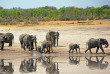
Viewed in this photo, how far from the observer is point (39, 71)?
18.0m

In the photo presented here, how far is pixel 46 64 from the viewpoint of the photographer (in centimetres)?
2034

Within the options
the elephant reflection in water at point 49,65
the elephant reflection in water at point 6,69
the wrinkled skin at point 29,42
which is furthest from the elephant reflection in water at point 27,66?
the wrinkled skin at point 29,42

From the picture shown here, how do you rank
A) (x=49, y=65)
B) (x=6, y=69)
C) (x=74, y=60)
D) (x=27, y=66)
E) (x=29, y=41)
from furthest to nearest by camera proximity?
(x=29, y=41)
(x=74, y=60)
(x=49, y=65)
(x=27, y=66)
(x=6, y=69)

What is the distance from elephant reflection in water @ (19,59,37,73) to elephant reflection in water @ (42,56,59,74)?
29.0 inches

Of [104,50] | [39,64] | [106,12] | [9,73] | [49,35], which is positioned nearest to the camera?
[9,73]

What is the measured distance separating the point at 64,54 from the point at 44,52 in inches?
60.5

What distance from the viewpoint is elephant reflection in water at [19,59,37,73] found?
1841 centimetres

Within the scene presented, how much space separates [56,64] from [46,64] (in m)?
0.64

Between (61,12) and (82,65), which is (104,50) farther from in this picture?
(61,12)

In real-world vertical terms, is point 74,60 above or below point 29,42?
below

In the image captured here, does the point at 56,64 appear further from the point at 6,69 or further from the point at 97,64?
the point at 6,69

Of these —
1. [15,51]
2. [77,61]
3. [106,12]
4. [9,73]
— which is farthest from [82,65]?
[106,12]

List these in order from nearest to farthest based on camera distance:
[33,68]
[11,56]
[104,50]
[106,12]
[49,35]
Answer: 1. [33,68]
2. [11,56]
3. [104,50]
4. [49,35]
5. [106,12]

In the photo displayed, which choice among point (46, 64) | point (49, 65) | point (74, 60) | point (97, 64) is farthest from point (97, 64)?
point (46, 64)
